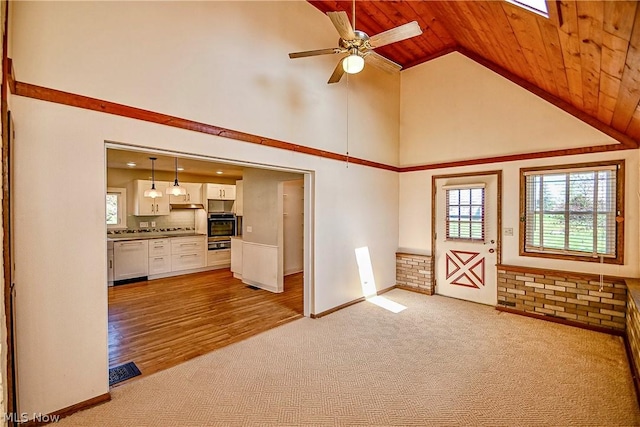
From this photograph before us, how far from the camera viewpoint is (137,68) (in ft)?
8.47

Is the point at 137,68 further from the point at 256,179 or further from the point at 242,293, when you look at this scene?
the point at 242,293

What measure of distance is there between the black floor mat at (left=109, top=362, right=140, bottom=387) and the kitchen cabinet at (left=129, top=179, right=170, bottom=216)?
4.73 m

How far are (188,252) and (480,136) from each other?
6.48 m

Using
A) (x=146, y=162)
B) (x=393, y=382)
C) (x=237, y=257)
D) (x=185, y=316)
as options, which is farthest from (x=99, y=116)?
(x=237, y=257)

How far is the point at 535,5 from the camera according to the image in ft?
7.07

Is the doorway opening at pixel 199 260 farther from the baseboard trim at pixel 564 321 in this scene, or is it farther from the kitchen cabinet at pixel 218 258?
the baseboard trim at pixel 564 321

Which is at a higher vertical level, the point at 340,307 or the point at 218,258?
the point at 218,258

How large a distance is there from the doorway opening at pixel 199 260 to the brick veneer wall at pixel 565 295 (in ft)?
10.0

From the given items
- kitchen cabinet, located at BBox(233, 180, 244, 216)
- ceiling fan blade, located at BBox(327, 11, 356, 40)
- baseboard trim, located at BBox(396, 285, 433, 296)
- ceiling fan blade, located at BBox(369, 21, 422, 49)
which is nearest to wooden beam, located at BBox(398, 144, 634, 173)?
baseboard trim, located at BBox(396, 285, 433, 296)

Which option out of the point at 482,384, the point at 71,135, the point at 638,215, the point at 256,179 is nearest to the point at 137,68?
the point at 71,135

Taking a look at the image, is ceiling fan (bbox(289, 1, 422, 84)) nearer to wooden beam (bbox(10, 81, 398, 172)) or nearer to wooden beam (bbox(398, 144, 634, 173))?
wooden beam (bbox(10, 81, 398, 172))

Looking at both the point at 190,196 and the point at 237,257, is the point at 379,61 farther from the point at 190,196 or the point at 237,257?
the point at 190,196

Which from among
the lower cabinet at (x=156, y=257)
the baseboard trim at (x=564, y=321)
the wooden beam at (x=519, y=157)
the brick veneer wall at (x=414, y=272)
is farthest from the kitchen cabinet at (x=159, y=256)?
the baseboard trim at (x=564, y=321)

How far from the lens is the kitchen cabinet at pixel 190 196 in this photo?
7.23 meters
